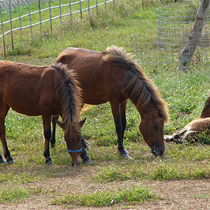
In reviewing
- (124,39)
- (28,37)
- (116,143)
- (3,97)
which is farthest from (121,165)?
(28,37)

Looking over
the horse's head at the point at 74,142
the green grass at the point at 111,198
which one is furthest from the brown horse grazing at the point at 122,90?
the green grass at the point at 111,198

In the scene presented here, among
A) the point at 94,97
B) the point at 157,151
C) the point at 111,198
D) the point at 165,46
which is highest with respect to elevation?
the point at 94,97

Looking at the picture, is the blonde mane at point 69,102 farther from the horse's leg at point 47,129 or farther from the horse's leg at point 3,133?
the horse's leg at point 3,133

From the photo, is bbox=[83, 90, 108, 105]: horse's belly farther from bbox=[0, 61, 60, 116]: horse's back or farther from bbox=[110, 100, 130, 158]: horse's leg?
bbox=[0, 61, 60, 116]: horse's back

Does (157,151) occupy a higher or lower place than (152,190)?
lower

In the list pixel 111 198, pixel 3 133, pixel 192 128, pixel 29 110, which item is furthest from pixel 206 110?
pixel 111 198

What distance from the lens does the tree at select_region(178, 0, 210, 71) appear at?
40.5 feet

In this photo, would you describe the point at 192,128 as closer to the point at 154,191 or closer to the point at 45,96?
the point at 45,96

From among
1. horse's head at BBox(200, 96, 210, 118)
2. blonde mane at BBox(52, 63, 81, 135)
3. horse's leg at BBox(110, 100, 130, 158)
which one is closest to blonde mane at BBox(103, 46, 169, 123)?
horse's leg at BBox(110, 100, 130, 158)

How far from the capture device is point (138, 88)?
25.9ft

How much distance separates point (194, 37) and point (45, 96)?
573cm

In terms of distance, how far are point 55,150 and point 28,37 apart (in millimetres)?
10848

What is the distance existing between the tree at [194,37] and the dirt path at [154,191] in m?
6.35

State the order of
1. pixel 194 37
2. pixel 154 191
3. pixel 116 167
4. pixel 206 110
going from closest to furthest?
pixel 154 191
pixel 116 167
pixel 206 110
pixel 194 37
